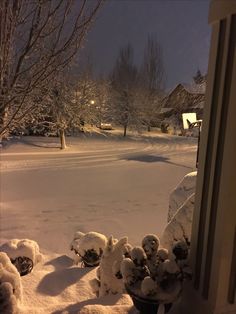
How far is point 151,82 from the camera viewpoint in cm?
3064

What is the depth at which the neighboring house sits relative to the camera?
26.4 metres

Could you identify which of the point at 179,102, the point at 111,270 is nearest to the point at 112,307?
the point at 111,270

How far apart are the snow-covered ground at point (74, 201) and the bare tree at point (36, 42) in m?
1.97

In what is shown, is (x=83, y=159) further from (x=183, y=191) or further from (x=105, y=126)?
(x=183, y=191)

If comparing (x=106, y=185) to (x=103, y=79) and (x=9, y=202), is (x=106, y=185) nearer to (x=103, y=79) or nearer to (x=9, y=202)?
Result: (x=9, y=202)

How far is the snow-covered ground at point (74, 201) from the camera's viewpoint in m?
3.35

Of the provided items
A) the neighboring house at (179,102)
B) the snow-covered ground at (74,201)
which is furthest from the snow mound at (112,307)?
the neighboring house at (179,102)

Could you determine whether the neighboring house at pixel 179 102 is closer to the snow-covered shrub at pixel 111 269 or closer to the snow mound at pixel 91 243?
the snow mound at pixel 91 243

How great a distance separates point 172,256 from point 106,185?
31.2ft

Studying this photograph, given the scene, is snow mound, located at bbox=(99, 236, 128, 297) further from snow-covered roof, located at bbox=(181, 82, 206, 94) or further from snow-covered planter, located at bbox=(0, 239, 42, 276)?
snow-covered roof, located at bbox=(181, 82, 206, 94)

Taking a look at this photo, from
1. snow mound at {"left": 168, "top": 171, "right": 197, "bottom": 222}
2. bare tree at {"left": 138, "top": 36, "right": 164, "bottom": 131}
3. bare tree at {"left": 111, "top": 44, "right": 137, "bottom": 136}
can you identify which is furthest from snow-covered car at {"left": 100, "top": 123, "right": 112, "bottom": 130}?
snow mound at {"left": 168, "top": 171, "right": 197, "bottom": 222}

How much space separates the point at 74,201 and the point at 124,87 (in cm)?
1886

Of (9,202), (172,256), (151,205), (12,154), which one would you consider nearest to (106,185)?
(151,205)

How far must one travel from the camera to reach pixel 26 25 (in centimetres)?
380
